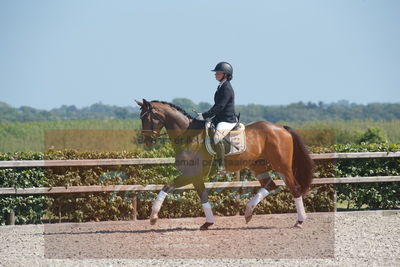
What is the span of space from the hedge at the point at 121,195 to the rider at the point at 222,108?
79.8 inches

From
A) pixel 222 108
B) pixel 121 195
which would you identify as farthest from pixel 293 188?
pixel 121 195

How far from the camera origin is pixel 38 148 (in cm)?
4434

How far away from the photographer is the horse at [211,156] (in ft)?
34.5

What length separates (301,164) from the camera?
11.5 metres

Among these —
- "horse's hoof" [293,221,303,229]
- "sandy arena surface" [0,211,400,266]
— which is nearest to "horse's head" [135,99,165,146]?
"sandy arena surface" [0,211,400,266]

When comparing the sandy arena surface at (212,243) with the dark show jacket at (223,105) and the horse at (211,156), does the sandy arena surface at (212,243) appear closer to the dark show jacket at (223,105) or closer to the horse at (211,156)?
the horse at (211,156)

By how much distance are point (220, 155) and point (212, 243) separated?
1.72 m

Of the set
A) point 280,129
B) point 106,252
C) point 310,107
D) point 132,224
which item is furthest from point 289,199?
point 310,107

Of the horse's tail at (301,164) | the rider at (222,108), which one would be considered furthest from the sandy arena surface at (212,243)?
the rider at (222,108)

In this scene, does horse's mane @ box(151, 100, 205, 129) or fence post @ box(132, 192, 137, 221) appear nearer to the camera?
horse's mane @ box(151, 100, 205, 129)

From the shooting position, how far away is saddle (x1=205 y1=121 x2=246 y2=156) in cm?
1071

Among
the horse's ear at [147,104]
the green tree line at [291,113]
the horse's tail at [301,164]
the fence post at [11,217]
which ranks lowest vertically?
the green tree line at [291,113]

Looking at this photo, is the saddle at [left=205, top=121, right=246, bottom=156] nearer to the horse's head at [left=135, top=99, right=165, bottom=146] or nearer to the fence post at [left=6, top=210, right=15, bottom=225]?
the horse's head at [left=135, top=99, right=165, bottom=146]

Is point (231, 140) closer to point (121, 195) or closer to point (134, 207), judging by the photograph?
point (134, 207)
